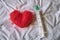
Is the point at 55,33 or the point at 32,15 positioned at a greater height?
the point at 32,15

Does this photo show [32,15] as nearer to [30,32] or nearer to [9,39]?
[30,32]

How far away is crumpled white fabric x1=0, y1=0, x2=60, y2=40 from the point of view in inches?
33.6

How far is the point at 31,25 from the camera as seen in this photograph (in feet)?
2.99

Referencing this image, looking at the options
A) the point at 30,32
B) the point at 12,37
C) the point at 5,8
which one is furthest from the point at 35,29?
the point at 5,8

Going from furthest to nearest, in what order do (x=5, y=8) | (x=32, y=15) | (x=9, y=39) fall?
(x=5, y=8) → (x=32, y=15) → (x=9, y=39)

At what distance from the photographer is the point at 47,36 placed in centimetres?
84

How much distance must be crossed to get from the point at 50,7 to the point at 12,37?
1.26 ft

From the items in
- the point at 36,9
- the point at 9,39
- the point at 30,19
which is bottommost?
the point at 9,39

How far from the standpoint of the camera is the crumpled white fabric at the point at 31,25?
85 cm

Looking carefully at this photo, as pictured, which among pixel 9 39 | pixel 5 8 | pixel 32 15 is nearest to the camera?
Answer: pixel 9 39

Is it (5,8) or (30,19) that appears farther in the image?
(5,8)

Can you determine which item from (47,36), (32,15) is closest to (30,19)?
(32,15)

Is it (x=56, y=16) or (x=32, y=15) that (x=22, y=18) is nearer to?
(x=32, y=15)

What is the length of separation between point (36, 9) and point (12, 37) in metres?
0.29
